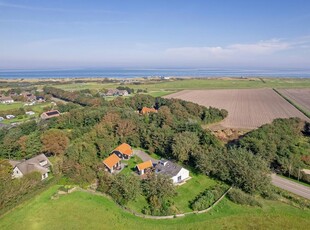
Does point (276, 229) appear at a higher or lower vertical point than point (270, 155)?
lower

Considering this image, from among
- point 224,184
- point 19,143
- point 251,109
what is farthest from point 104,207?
point 251,109

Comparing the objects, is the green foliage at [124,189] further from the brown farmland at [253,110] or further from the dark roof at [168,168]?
the brown farmland at [253,110]

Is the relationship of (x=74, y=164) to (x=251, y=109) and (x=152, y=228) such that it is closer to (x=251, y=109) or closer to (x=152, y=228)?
(x=152, y=228)

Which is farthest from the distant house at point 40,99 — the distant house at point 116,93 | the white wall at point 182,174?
the white wall at point 182,174

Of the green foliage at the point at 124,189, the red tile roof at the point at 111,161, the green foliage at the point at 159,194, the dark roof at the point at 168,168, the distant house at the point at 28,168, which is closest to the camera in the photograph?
the green foliage at the point at 159,194

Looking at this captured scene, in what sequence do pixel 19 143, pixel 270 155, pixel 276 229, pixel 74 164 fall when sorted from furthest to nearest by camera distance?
pixel 19 143
pixel 270 155
pixel 74 164
pixel 276 229
